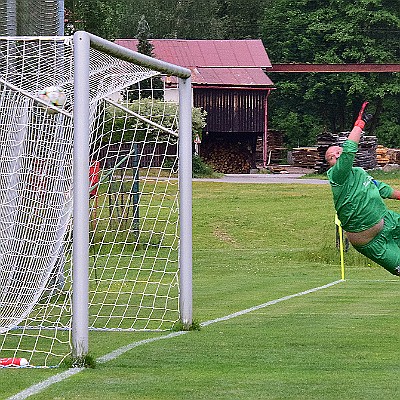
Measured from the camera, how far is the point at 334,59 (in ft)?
233

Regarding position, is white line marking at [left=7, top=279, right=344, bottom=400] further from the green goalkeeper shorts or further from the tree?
the tree

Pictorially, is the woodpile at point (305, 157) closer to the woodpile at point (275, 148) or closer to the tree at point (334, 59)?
the woodpile at point (275, 148)

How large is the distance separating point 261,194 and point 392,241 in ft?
97.4

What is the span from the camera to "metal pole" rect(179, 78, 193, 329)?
430 inches

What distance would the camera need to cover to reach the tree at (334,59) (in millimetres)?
Result: 70000

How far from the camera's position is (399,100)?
71562mm

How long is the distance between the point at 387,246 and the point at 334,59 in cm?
6161

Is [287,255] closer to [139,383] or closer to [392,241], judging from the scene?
[392,241]

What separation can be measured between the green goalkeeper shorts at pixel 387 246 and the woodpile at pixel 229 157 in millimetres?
48828

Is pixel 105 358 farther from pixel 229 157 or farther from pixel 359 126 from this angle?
pixel 229 157

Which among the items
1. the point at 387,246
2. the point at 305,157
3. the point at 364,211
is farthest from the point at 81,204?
the point at 305,157

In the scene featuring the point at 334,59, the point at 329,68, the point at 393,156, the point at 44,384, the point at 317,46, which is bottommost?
the point at 393,156

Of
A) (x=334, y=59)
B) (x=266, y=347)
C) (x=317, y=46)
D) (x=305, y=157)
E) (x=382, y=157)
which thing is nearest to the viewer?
(x=266, y=347)

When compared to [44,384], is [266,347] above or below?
below
